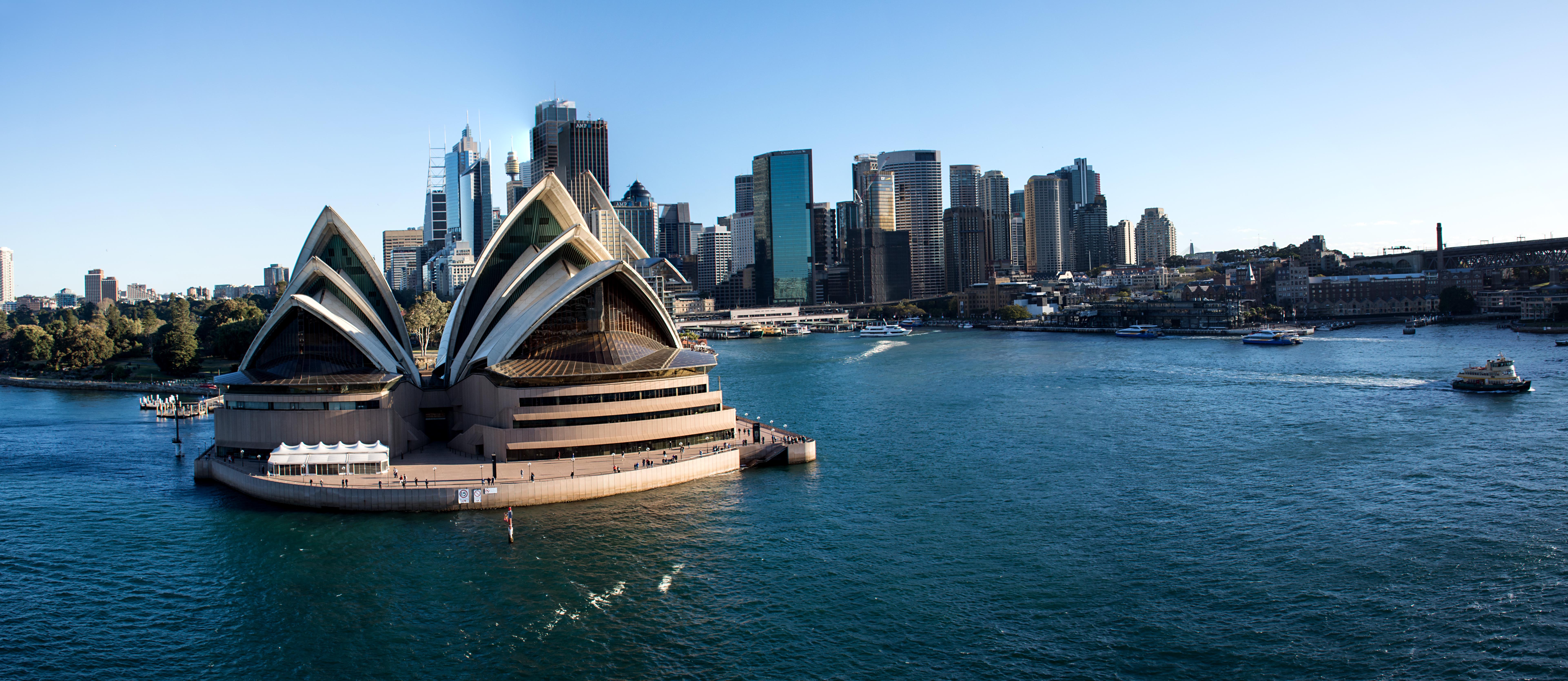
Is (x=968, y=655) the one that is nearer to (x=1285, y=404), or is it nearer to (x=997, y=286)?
(x=1285, y=404)

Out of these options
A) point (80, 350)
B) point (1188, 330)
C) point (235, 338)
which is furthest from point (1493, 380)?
point (80, 350)

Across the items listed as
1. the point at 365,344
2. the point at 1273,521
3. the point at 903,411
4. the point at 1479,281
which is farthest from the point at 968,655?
the point at 1479,281

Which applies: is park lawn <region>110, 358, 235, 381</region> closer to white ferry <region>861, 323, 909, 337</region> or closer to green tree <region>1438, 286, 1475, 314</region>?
white ferry <region>861, 323, 909, 337</region>

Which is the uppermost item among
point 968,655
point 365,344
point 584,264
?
point 584,264

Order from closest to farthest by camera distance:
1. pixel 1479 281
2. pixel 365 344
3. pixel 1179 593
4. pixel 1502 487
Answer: pixel 1179 593, pixel 1502 487, pixel 365 344, pixel 1479 281

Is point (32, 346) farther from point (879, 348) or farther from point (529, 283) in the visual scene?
point (879, 348)

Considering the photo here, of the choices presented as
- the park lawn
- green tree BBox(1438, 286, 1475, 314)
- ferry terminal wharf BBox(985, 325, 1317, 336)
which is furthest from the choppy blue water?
green tree BBox(1438, 286, 1475, 314)
